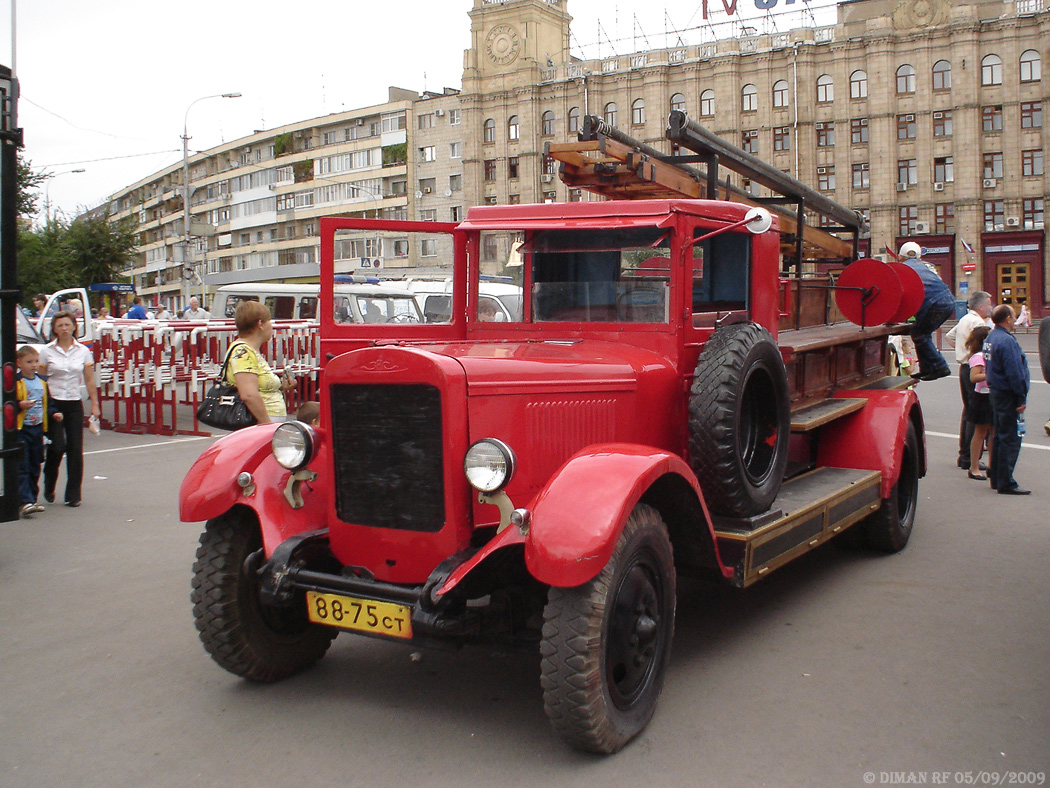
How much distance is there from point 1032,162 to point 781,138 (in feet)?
40.4

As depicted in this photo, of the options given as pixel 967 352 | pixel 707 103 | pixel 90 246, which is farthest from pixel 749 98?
pixel 967 352

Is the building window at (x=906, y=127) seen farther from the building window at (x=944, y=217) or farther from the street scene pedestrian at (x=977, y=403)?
the street scene pedestrian at (x=977, y=403)

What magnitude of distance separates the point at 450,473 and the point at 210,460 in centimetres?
135

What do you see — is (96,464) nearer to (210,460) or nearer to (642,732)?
(210,460)

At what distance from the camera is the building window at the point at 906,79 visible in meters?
48.8

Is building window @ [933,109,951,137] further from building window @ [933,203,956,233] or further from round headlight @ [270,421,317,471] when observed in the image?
round headlight @ [270,421,317,471]

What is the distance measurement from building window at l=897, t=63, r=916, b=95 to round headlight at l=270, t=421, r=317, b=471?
51.5 meters

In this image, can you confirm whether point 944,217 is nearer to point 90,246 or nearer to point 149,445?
point 90,246

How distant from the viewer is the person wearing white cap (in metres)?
8.71

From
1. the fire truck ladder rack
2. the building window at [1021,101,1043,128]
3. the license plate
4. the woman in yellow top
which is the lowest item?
the license plate

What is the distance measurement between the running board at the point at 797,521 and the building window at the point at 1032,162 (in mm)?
47550

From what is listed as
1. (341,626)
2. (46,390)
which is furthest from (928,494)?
(46,390)

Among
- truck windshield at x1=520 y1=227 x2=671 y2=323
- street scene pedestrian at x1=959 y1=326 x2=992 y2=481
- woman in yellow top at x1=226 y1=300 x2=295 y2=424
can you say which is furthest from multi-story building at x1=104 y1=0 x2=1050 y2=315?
truck windshield at x1=520 y1=227 x2=671 y2=323

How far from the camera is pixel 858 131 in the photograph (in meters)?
50.1
